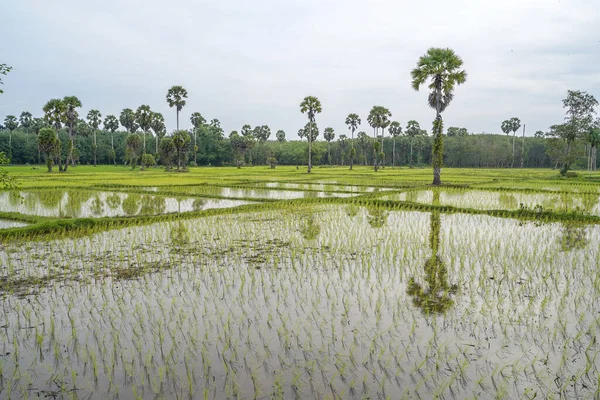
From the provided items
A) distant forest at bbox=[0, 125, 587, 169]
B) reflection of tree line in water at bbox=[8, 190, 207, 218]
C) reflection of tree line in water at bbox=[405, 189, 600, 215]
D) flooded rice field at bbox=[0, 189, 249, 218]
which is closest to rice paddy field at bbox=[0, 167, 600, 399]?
flooded rice field at bbox=[0, 189, 249, 218]

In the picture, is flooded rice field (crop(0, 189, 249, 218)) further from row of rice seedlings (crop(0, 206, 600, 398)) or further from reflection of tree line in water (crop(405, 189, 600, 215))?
reflection of tree line in water (crop(405, 189, 600, 215))

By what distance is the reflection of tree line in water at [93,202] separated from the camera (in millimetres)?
Answer: 18422

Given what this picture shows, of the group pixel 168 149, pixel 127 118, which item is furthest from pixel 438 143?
pixel 127 118

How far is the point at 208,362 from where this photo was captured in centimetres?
532

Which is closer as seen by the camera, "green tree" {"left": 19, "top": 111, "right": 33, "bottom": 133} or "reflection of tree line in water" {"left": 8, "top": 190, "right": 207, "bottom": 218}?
"reflection of tree line in water" {"left": 8, "top": 190, "right": 207, "bottom": 218}

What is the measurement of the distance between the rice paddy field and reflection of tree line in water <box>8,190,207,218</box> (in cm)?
394

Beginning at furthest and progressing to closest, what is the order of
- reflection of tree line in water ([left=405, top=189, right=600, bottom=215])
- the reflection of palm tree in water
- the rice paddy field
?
1. reflection of tree line in water ([left=405, top=189, right=600, bottom=215])
2. the reflection of palm tree in water
3. the rice paddy field

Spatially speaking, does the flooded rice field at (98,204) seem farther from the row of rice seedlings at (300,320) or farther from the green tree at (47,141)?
the green tree at (47,141)

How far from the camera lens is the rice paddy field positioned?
492 cm

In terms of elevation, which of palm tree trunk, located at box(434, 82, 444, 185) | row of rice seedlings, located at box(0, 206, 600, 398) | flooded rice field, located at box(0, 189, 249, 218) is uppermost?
palm tree trunk, located at box(434, 82, 444, 185)

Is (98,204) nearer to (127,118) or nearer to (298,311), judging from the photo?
(298,311)

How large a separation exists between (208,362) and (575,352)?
15.6ft

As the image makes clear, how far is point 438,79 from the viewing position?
32.4 meters

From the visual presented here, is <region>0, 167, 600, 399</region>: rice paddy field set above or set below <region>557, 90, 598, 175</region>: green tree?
below
